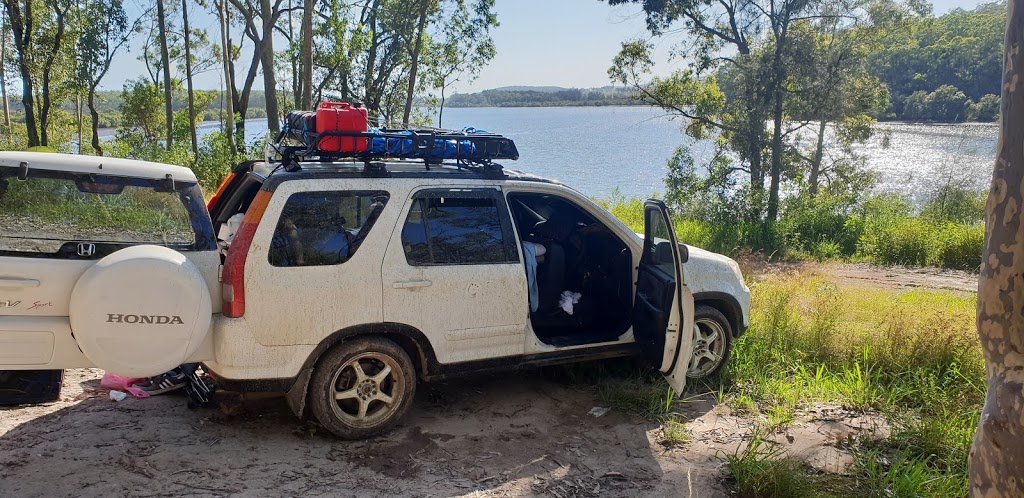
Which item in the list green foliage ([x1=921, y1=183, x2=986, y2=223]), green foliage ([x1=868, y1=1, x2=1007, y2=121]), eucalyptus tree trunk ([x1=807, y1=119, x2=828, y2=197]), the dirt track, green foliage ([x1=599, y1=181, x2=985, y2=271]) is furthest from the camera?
green foliage ([x1=868, y1=1, x2=1007, y2=121])

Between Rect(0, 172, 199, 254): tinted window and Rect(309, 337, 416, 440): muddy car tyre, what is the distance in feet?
3.60

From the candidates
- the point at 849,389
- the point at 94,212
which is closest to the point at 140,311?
the point at 94,212

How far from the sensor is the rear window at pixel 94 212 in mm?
3811

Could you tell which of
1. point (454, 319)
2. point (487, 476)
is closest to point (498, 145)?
point (454, 319)

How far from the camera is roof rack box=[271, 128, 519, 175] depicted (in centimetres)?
454

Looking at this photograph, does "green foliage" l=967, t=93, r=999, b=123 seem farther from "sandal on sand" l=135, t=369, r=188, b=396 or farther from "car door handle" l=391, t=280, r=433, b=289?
"sandal on sand" l=135, t=369, r=188, b=396

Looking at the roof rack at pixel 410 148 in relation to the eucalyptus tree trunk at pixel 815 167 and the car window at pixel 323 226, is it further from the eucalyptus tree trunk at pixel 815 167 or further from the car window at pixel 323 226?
the eucalyptus tree trunk at pixel 815 167

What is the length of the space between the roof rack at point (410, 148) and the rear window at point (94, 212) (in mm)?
660

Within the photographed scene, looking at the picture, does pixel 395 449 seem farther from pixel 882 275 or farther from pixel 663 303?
pixel 882 275

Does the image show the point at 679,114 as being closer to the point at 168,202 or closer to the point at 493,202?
the point at 493,202

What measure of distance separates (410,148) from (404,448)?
1.91 meters

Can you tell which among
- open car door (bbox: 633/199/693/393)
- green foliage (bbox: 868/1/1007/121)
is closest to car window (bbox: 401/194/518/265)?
open car door (bbox: 633/199/693/393)

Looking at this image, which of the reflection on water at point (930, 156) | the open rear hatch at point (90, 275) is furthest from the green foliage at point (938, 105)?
the open rear hatch at point (90, 275)

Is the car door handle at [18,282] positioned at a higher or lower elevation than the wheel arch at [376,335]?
higher
